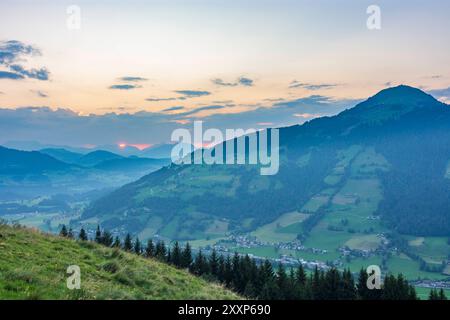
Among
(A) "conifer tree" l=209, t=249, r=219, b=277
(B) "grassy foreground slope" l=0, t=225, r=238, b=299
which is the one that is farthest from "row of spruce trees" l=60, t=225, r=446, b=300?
(B) "grassy foreground slope" l=0, t=225, r=238, b=299

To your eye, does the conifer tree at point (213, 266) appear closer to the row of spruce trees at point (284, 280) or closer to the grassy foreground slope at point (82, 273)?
the row of spruce trees at point (284, 280)

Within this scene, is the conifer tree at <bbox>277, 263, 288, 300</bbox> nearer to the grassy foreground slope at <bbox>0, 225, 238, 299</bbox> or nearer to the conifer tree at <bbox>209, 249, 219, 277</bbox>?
the conifer tree at <bbox>209, 249, 219, 277</bbox>

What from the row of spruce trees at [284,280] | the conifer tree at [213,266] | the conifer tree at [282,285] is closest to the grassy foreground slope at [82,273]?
the conifer tree at [282,285]

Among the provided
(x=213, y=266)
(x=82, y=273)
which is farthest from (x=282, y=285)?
(x=82, y=273)

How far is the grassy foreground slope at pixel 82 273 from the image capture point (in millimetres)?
16641

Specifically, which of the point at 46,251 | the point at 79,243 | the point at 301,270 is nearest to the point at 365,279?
the point at 301,270

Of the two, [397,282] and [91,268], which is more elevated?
[91,268]

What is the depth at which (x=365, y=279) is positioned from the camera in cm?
6619

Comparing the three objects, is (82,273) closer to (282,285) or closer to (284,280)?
(282,285)

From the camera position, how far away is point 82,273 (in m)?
21.0
